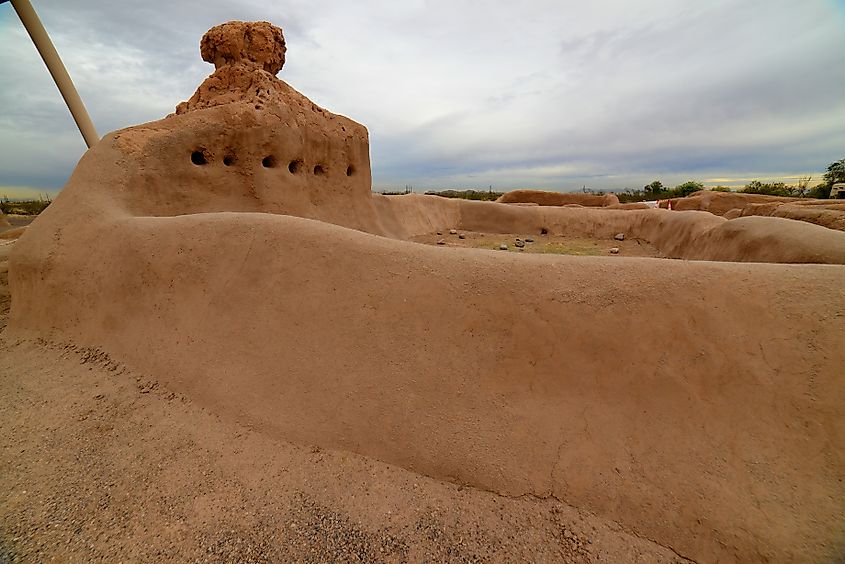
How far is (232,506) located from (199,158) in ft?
20.5

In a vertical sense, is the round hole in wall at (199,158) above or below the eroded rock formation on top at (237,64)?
below

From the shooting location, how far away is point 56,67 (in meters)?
13.7

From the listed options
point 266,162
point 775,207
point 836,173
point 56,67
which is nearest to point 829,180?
point 836,173

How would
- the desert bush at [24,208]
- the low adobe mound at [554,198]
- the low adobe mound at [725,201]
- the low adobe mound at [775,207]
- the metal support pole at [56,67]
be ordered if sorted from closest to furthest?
the low adobe mound at [775,207], the metal support pole at [56,67], the low adobe mound at [725,201], the low adobe mound at [554,198], the desert bush at [24,208]

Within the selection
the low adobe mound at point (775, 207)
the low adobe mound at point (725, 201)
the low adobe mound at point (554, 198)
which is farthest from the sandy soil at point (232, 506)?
the low adobe mound at point (554, 198)

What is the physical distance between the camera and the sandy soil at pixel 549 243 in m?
11.9

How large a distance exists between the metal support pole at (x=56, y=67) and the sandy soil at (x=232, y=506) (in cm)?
1562

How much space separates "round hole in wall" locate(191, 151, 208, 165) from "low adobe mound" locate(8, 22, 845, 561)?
2.65m

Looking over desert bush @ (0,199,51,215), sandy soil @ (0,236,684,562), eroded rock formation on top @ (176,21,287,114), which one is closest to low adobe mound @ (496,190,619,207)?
eroded rock formation on top @ (176,21,287,114)

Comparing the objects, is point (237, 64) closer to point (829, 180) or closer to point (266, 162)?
point (266, 162)

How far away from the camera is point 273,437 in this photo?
108 inches

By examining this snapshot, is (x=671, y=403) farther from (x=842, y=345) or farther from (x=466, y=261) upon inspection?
(x=466, y=261)

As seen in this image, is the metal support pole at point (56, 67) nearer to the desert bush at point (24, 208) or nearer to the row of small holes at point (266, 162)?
the row of small holes at point (266, 162)

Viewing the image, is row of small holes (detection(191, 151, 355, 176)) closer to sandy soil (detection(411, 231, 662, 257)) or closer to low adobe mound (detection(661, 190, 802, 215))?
sandy soil (detection(411, 231, 662, 257))
